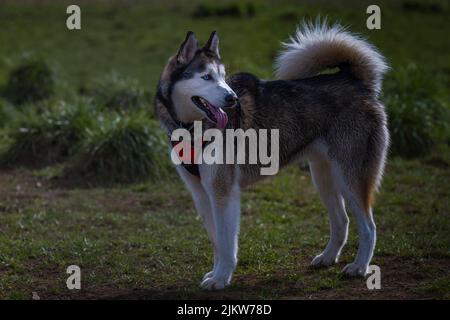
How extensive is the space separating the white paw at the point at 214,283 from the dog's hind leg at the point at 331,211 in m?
0.95

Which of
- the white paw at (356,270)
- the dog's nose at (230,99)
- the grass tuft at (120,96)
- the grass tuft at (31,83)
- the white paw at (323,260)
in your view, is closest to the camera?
the dog's nose at (230,99)

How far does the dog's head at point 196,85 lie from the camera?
571 cm

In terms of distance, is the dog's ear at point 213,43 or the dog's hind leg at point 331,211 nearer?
the dog's ear at point 213,43

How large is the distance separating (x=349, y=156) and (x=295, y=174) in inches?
140

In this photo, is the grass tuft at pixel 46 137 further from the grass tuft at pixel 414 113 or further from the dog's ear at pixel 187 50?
the dog's ear at pixel 187 50

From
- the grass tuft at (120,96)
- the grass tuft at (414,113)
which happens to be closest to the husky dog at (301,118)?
the grass tuft at (414,113)

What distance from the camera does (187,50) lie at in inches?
233

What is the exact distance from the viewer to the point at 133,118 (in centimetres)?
977

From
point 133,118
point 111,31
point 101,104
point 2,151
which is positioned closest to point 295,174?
point 133,118

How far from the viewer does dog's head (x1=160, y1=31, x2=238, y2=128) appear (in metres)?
5.71

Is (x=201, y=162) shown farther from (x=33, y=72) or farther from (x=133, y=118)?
(x=33, y=72)

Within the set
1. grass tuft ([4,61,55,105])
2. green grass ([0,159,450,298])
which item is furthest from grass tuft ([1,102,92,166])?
grass tuft ([4,61,55,105])

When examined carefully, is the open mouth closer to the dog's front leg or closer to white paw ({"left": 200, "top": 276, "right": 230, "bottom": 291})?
the dog's front leg
